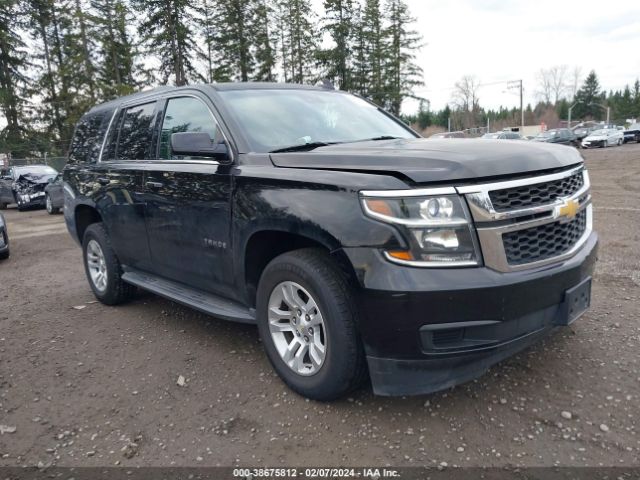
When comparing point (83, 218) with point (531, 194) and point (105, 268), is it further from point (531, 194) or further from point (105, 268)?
point (531, 194)

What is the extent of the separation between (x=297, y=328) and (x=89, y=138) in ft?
12.0

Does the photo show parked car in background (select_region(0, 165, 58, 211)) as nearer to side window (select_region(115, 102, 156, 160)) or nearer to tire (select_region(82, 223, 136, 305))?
tire (select_region(82, 223, 136, 305))

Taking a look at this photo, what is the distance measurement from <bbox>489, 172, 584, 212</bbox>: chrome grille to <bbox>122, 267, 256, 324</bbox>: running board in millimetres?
1715

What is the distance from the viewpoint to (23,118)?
122 ft

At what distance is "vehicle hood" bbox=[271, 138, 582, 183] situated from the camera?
7.98ft

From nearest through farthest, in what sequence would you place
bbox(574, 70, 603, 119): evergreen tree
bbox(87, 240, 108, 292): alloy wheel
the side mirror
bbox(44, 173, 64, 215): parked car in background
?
the side mirror
bbox(87, 240, 108, 292): alloy wheel
bbox(44, 173, 64, 215): parked car in background
bbox(574, 70, 603, 119): evergreen tree

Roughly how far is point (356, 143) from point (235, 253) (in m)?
1.15

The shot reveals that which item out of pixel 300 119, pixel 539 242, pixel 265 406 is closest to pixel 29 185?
pixel 300 119

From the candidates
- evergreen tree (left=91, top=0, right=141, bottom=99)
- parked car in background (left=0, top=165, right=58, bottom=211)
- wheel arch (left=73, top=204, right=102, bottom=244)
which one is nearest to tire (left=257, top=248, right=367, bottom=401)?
wheel arch (left=73, top=204, right=102, bottom=244)

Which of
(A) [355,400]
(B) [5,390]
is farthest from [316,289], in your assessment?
(B) [5,390]

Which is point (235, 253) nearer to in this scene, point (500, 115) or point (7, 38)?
point (7, 38)

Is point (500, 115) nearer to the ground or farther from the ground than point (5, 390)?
farther from the ground

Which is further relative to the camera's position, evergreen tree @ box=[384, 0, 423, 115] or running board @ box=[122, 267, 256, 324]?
evergreen tree @ box=[384, 0, 423, 115]

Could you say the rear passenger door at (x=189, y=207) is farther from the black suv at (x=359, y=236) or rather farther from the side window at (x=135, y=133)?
the side window at (x=135, y=133)
